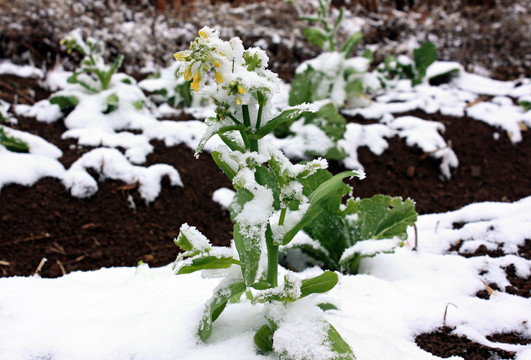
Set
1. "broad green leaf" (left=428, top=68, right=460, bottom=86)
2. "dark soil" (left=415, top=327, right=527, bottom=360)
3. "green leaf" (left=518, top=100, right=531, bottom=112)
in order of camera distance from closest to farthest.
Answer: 1. "dark soil" (left=415, top=327, right=527, bottom=360)
2. "green leaf" (left=518, top=100, right=531, bottom=112)
3. "broad green leaf" (left=428, top=68, right=460, bottom=86)

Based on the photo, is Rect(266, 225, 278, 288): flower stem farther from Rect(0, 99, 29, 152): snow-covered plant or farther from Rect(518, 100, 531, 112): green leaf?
Rect(518, 100, 531, 112): green leaf

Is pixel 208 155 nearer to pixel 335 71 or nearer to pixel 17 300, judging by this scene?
pixel 335 71

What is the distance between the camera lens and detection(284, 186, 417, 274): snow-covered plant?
1578 mm

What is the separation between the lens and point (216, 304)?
105cm

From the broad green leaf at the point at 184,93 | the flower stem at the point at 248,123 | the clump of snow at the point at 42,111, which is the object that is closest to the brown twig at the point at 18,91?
the clump of snow at the point at 42,111

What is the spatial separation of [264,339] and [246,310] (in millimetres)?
163

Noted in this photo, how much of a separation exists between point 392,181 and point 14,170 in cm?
A: 218

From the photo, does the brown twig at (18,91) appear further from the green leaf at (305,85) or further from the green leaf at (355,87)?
the green leaf at (355,87)

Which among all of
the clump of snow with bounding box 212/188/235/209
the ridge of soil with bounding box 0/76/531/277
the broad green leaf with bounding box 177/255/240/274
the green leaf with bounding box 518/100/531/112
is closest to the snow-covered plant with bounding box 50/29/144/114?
the ridge of soil with bounding box 0/76/531/277

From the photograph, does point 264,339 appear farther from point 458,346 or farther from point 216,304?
point 458,346

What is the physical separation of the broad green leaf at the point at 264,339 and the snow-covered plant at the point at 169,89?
2495 mm

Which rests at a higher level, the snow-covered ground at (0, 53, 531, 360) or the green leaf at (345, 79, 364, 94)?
the green leaf at (345, 79, 364, 94)

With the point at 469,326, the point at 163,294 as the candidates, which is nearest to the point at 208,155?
the point at 163,294

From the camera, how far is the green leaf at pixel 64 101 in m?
2.85
